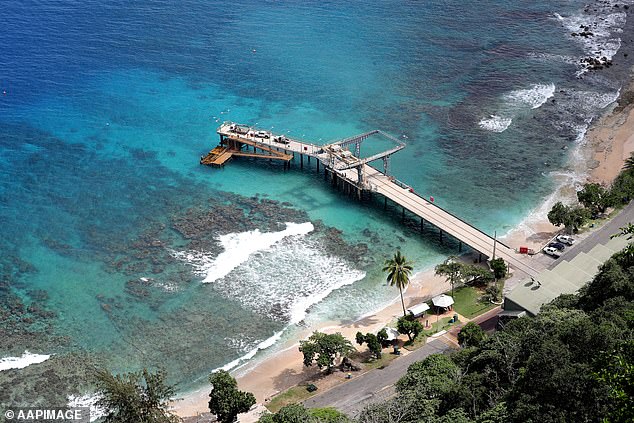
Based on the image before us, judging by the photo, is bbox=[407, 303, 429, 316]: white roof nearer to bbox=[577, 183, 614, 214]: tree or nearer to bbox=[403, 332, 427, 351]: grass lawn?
bbox=[403, 332, 427, 351]: grass lawn

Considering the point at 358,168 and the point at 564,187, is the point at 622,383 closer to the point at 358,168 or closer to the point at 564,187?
the point at 358,168

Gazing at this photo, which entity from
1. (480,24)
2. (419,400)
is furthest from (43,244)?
(480,24)

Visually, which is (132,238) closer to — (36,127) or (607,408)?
(36,127)

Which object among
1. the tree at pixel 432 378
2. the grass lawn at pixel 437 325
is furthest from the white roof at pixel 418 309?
the tree at pixel 432 378

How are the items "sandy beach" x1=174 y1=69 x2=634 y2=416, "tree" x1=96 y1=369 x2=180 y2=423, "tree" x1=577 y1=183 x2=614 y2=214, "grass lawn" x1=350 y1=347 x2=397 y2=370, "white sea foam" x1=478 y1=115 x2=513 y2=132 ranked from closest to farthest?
"tree" x1=96 y1=369 x2=180 y2=423 → "sandy beach" x1=174 y1=69 x2=634 y2=416 → "grass lawn" x1=350 y1=347 x2=397 y2=370 → "tree" x1=577 y1=183 x2=614 y2=214 → "white sea foam" x1=478 y1=115 x2=513 y2=132

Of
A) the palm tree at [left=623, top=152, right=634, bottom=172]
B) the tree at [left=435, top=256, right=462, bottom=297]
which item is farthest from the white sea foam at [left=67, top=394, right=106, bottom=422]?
the palm tree at [left=623, top=152, right=634, bottom=172]

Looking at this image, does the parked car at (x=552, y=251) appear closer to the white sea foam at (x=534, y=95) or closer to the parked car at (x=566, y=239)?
the parked car at (x=566, y=239)

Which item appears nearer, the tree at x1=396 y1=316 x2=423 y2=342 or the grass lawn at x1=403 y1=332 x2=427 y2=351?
the tree at x1=396 y1=316 x2=423 y2=342
